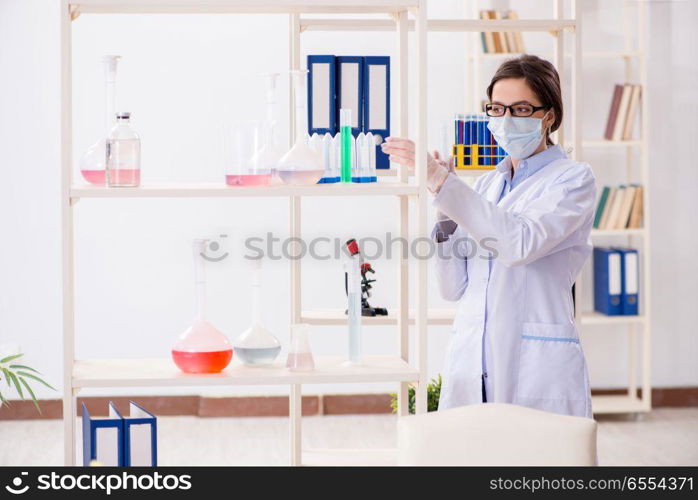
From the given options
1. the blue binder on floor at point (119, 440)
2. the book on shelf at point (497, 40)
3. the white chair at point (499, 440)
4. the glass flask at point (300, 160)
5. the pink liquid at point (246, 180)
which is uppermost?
the book on shelf at point (497, 40)

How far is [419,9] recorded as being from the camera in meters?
1.95

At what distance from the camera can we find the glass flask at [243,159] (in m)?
1.95

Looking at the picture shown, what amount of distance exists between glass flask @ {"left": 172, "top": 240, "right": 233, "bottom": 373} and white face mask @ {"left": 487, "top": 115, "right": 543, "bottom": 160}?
0.78m

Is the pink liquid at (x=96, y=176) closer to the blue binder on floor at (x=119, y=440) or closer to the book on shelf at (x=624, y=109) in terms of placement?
the blue binder on floor at (x=119, y=440)

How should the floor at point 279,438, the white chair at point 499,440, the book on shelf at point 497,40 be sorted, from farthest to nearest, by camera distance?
the book on shelf at point 497,40 < the floor at point 279,438 < the white chair at point 499,440

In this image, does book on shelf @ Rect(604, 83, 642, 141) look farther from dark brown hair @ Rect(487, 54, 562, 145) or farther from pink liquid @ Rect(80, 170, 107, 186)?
pink liquid @ Rect(80, 170, 107, 186)

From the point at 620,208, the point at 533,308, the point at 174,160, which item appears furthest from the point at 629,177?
the point at 533,308

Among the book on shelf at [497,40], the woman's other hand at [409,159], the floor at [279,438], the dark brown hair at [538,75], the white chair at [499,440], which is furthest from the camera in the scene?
the book on shelf at [497,40]

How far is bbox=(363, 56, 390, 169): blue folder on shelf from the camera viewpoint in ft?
8.14

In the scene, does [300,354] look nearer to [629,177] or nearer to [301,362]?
[301,362]

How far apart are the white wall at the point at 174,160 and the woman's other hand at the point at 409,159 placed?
270 centimetres

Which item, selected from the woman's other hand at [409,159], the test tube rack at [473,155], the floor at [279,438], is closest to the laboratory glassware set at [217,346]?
the woman's other hand at [409,159]

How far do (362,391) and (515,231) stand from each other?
2.97 metres
